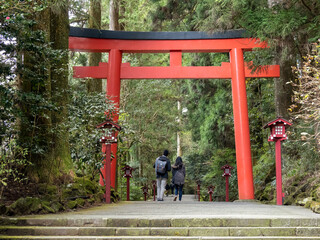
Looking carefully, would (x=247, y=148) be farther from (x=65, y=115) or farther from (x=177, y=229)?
(x=177, y=229)

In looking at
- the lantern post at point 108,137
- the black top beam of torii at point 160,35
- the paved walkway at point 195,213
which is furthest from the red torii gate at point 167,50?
the paved walkway at point 195,213

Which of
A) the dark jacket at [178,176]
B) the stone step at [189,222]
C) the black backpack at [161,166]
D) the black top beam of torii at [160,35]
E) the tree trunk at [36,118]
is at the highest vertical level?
the black top beam of torii at [160,35]

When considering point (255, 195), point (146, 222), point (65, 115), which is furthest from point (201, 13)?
point (146, 222)

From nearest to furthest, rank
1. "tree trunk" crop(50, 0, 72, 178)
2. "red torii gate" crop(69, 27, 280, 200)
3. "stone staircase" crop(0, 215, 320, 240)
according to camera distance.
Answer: "stone staircase" crop(0, 215, 320, 240), "tree trunk" crop(50, 0, 72, 178), "red torii gate" crop(69, 27, 280, 200)

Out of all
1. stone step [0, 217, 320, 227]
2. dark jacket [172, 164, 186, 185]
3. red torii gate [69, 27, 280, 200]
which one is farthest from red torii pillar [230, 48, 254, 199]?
stone step [0, 217, 320, 227]

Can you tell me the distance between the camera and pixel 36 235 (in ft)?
18.0

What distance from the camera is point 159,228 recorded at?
Answer: 548cm

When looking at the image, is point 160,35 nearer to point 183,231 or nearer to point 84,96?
point 84,96

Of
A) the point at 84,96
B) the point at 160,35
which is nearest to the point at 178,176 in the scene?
the point at 84,96

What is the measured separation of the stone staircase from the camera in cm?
539

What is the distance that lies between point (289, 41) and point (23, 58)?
6370 mm

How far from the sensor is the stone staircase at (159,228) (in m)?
5.39

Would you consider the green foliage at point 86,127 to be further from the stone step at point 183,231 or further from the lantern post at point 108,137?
the stone step at point 183,231

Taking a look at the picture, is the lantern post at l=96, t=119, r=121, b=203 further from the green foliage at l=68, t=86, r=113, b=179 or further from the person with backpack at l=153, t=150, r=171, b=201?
the person with backpack at l=153, t=150, r=171, b=201
